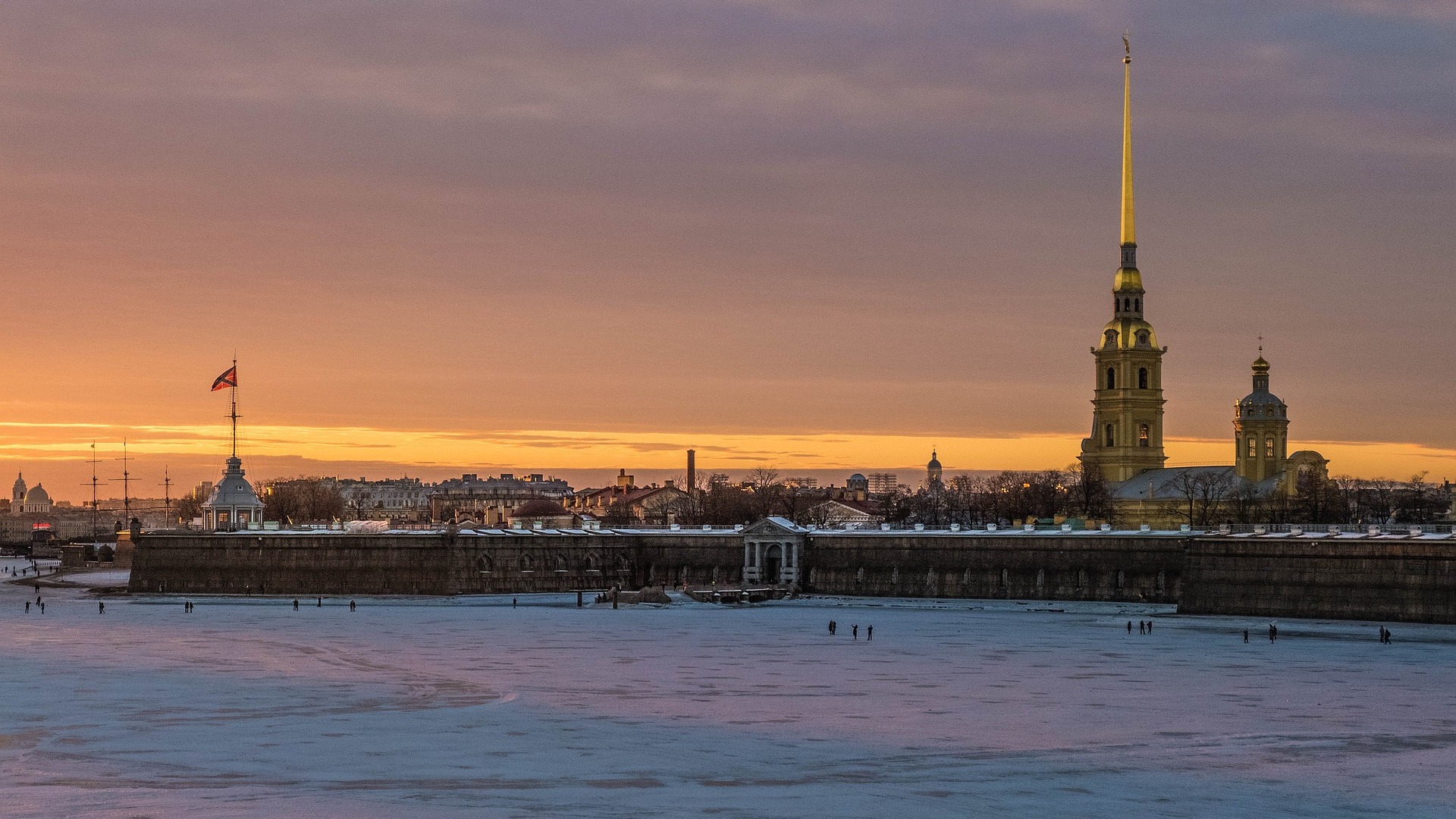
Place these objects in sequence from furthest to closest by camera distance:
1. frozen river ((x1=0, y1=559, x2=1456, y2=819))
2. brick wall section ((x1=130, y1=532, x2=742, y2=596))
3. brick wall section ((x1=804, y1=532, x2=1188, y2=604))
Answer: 1. brick wall section ((x1=130, y1=532, x2=742, y2=596))
2. brick wall section ((x1=804, y1=532, x2=1188, y2=604))
3. frozen river ((x1=0, y1=559, x2=1456, y2=819))

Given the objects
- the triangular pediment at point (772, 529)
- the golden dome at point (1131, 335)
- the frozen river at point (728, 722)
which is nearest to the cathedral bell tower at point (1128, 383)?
the golden dome at point (1131, 335)

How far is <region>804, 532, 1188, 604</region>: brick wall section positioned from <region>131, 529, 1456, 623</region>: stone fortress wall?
8cm

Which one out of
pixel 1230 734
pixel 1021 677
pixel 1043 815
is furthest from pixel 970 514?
pixel 1043 815

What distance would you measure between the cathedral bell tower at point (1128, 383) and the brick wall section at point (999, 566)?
54.5 metres

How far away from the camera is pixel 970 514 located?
170m

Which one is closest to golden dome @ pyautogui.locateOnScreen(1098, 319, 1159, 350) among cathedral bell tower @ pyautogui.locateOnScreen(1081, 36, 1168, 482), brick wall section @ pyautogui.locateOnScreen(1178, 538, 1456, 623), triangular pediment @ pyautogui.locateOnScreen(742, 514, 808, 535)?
cathedral bell tower @ pyautogui.locateOnScreen(1081, 36, 1168, 482)

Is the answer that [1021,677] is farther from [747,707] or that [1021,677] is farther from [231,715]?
[231,715]

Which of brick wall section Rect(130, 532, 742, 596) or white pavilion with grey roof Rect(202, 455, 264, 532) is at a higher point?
white pavilion with grey roof Rect(202, 455, 264, 532)

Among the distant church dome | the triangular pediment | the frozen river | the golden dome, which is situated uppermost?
the golden dome

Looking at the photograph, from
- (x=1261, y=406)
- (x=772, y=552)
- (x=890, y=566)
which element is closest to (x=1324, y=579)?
(x=890, y=566)

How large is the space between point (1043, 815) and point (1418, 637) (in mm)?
41890

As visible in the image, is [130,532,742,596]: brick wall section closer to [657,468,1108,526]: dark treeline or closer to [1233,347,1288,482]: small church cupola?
[657,468,1108,526]: dark treeline

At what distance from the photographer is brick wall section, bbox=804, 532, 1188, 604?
95.5m

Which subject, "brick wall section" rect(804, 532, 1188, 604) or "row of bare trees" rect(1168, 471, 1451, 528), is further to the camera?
"row of bare trees" rect(1168, 471, 1451, 528)
